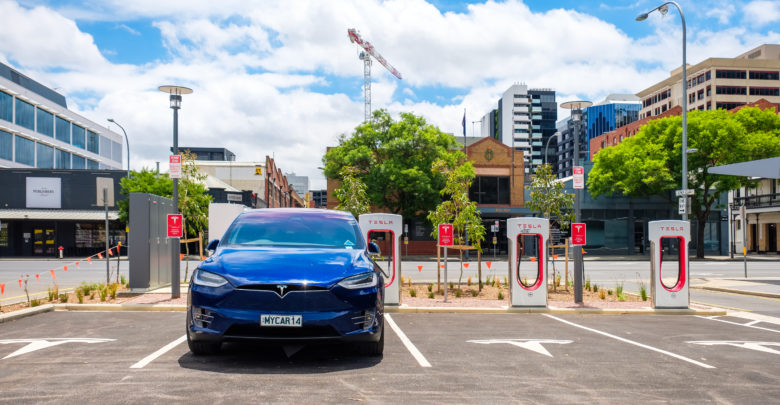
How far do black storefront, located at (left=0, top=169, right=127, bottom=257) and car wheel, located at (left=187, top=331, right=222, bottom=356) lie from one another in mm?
41026

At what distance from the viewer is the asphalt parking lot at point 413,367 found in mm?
5137

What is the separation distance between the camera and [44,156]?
70062 mm

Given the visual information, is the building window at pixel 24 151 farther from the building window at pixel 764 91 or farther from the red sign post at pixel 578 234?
the building window at pixel 764 91

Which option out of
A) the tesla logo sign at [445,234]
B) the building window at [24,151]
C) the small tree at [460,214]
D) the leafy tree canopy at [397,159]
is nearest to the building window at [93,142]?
A: the building window at [24,151]

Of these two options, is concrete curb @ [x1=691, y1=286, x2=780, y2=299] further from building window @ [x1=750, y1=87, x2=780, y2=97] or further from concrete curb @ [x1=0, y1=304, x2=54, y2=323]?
building window @ [x1=750, y1=87, x2=780, y2=97]

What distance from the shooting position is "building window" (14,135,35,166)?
6300 centimetres

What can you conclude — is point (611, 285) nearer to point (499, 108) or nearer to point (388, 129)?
point (388, 129)

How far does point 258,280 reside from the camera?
5.88 m

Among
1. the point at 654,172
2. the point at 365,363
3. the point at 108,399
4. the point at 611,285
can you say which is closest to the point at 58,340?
the point at 108,399

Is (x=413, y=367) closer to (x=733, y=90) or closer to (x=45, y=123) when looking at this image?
(x=45, y=123)

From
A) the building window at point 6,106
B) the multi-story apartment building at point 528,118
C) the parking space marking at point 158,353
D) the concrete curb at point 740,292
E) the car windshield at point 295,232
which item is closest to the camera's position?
the parking space marking at point 158,353

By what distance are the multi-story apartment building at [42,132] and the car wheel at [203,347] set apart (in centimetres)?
6267

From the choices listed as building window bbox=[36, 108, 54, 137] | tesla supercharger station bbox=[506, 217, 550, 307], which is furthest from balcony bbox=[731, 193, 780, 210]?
building window bbox=[36, 108, 54, 137]

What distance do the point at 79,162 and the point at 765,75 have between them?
9507 cm
